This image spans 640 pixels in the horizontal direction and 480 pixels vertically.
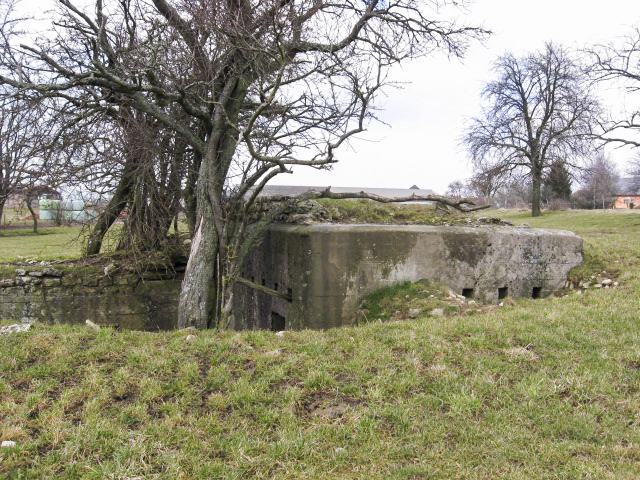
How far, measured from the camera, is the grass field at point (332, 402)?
3115 mm

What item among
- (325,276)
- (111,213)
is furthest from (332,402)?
(111,213)

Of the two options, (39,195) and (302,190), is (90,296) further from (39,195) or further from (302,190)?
(302,190)

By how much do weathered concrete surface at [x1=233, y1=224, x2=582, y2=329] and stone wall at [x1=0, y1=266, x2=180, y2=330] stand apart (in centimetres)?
189

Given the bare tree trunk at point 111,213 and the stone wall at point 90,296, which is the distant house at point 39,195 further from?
the stone wall at point 90,296

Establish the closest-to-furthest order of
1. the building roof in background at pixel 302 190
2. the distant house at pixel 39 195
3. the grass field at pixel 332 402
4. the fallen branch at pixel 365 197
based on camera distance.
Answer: the grass field at pixel 332 402 < the fallen branch at pixel 365 197 < the distant house at pixel 39 195 < the building roof in background at pixel 302 190

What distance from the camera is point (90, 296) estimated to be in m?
9.00

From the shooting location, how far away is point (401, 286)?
24.0 feet

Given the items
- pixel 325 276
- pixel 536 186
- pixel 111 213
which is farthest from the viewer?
pixel 536 186

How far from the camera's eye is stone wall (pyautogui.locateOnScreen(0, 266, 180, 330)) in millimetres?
8766

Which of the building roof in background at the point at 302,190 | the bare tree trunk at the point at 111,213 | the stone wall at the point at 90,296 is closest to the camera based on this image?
the stone wall at the point at 90,296

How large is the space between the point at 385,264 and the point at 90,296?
17.7 feet

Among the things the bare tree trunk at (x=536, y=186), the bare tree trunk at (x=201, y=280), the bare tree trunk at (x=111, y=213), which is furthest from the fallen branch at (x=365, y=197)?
the bare tree trunk at (x=536, y=186)

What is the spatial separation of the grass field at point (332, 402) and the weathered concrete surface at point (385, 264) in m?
1.48

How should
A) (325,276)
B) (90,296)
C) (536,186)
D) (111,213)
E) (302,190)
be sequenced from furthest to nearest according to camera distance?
(536,186)
(302,190)
(111,213)
(90,296)
(325,276)
